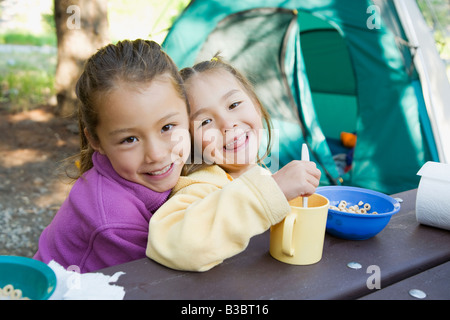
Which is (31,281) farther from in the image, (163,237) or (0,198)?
(0,198)

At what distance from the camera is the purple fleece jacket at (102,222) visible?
0.96m

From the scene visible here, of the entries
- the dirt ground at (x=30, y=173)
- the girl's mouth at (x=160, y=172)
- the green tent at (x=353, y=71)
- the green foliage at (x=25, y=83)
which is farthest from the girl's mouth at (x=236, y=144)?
the green foliage at (x=25, y=83)

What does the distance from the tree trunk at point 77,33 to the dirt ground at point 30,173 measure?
523 millimetres

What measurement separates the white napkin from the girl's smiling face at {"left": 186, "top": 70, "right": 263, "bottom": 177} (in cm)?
48

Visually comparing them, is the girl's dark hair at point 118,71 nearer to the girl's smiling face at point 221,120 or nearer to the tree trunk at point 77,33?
the girl's smiling face at point 221,120

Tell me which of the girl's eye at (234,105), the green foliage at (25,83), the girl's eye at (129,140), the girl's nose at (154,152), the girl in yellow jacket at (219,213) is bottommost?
the green foliage at (25,83)

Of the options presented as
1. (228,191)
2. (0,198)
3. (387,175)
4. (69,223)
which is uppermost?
(228,191)

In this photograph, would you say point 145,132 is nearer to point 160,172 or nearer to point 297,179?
point 160,172

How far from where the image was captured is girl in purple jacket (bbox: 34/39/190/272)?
0.96 meters

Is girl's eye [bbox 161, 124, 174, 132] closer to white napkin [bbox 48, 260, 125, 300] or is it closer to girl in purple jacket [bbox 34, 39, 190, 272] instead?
girl in purple jacket [bbox 34, 39, 190, 272]

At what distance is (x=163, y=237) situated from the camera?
2.79 ft
